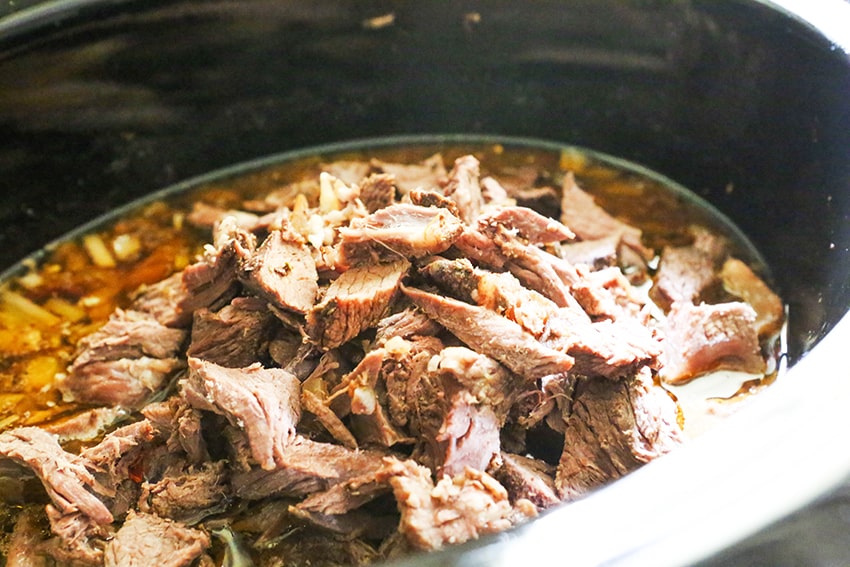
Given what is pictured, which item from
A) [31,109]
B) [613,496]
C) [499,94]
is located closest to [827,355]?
[613,496]

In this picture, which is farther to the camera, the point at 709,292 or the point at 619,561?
the point at 709,292

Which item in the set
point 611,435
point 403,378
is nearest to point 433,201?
point 403,378

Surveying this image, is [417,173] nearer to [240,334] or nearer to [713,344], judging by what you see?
[240,334]

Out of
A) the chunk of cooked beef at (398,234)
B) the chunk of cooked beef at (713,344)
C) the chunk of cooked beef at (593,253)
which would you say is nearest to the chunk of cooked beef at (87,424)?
the chunk of cooked beef at (398,234)

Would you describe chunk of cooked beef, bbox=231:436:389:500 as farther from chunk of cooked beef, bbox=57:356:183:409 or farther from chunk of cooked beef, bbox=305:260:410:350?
chunk of cooked beef, bbox=57:356:183:409

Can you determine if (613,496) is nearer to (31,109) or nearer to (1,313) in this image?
(1,313)
